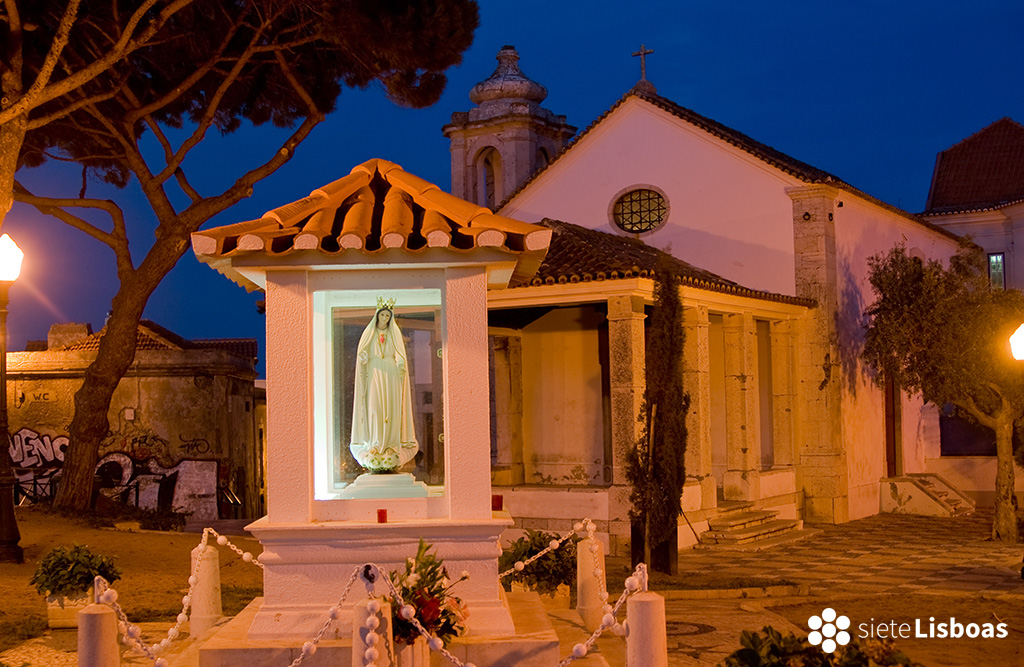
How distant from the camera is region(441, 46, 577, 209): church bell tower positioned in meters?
28.7

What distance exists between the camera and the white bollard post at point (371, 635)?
567 cm

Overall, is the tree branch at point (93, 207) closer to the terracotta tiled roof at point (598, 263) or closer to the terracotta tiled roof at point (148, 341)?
the terracotta tiled roof at point (148, 341)

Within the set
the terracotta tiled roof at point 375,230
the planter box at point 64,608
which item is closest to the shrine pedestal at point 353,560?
the terracotta tiled roof at point 375,230

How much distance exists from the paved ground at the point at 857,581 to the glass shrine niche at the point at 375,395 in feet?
8.02

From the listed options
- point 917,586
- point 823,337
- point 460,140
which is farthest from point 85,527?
point 460,140

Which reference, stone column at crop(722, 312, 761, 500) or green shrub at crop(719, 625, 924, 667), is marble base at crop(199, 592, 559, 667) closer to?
green shrub at crop(719, 625, 924, 667)

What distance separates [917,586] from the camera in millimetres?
12992

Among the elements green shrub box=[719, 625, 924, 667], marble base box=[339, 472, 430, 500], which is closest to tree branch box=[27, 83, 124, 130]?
marble base box=[339, 472, 430, 500]

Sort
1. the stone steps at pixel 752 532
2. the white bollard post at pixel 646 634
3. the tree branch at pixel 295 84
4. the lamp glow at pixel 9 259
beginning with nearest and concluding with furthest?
1. the white bollard post at pixel 646 634
2. the lamp glow at pixel 9 259
3. the stone steps at pixel 752 532
4. the tree branch at pixel 295 84

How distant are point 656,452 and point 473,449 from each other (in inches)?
295

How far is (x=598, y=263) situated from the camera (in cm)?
1636

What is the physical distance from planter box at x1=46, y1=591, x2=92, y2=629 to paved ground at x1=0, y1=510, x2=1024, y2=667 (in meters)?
0.32

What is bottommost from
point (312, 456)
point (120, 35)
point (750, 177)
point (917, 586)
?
point (917, 586)

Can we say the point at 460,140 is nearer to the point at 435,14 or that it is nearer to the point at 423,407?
the point at 435,14
